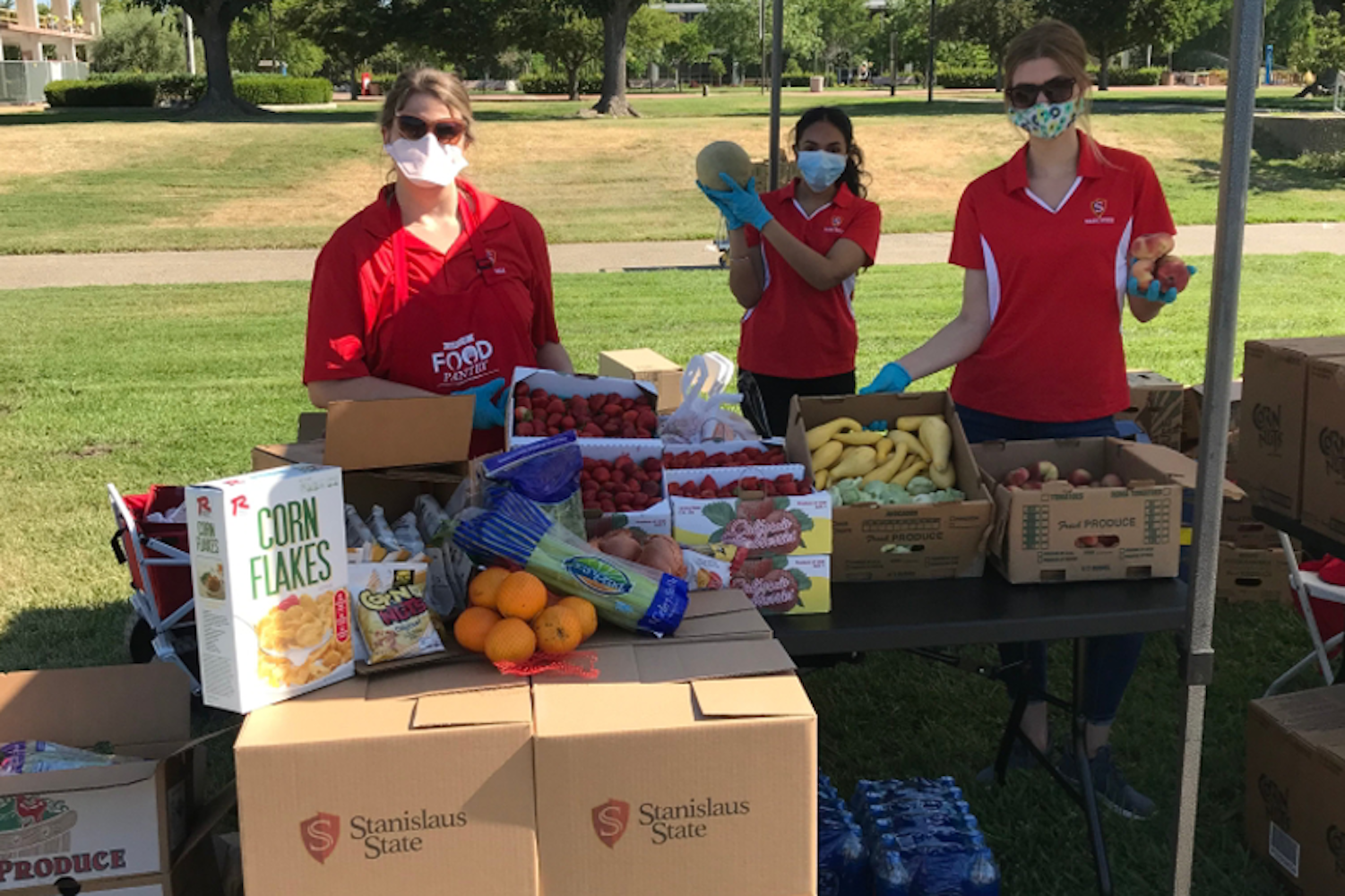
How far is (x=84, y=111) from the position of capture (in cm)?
3431

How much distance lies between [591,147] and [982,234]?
2201 centimetres

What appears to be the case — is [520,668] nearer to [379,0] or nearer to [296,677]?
[296,677]

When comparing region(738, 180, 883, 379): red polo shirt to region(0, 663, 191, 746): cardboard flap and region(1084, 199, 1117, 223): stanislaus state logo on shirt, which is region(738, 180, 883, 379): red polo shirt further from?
region(0, 663, 191, 746): cardboard flap

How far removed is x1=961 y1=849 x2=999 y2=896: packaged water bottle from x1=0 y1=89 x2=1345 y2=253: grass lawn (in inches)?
565

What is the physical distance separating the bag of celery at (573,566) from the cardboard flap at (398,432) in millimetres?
319

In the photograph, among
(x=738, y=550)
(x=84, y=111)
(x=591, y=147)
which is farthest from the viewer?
(x=84, y=111)

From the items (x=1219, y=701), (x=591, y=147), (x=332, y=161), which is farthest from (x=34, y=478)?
(x=591, y=147)

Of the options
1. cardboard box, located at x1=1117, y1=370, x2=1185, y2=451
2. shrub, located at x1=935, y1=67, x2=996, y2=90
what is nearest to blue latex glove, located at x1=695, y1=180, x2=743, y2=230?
cardboard box, located at x1=1117, y1=370, x2=1185, y2=451

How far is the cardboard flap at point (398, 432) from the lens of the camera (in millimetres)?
2512

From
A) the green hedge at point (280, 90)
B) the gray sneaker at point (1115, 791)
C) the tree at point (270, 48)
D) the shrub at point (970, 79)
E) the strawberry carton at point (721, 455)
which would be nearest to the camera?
the strawberry carton at point (721, 455)

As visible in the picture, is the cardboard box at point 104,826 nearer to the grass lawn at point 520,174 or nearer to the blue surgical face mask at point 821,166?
the blue surgical face mask at point 821,166

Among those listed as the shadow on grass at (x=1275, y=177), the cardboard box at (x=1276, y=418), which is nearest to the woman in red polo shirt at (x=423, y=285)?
the cardboard box at (x=1276, y=418)

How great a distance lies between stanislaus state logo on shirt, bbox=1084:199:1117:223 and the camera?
311 centimetres

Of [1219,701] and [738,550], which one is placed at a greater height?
[738,550]
